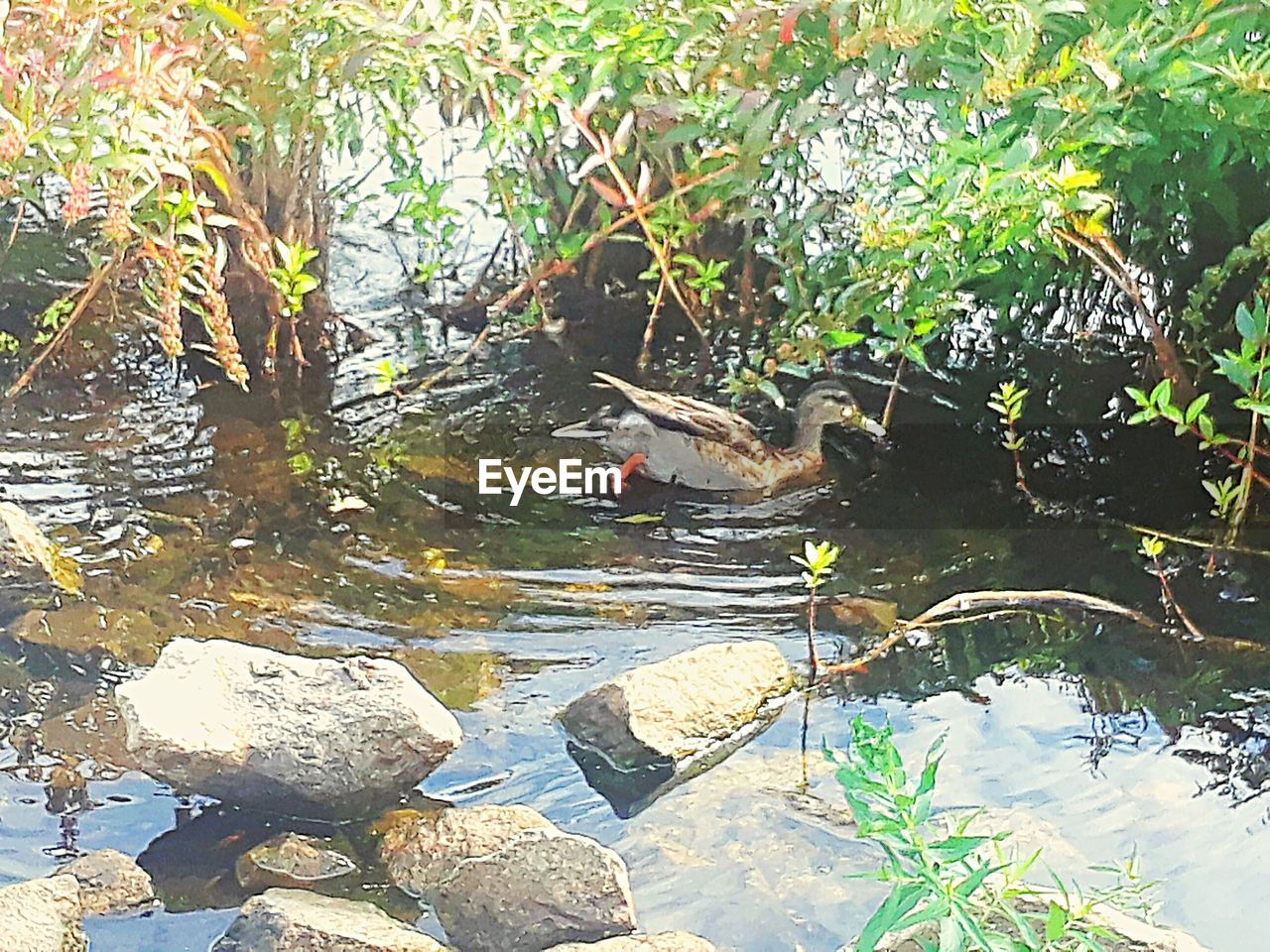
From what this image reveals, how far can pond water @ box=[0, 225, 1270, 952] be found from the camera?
5.87 feet

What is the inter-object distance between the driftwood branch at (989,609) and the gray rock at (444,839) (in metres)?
0.60

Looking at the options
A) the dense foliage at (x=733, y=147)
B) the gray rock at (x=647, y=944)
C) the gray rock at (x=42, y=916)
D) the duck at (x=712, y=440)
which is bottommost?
A: the gray rock at (x=647, y=944)

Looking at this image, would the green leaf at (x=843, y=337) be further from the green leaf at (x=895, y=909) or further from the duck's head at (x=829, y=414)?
the green leaf at (x=895, y=909)

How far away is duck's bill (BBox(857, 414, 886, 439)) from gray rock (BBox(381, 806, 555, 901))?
1282 mm

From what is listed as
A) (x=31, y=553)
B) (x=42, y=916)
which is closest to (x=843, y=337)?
(x=31, y=553)

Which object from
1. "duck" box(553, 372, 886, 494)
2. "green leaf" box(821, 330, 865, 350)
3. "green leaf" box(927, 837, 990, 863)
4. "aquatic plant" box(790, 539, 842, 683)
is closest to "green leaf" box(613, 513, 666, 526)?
"duck" box(553, 372, 886, 494)

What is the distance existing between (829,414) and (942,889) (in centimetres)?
163

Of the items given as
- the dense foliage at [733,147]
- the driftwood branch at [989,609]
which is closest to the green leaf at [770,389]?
the dense foliage at [733,147]

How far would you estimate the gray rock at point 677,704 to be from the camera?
197cm

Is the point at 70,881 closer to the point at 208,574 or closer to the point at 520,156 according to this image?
the point at 208,574

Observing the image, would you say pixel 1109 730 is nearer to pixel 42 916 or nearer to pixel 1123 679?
pixel 1123 679

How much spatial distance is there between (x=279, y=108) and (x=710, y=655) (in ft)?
4.50

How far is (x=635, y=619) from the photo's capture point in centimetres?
229

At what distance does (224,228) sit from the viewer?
2.98 m
